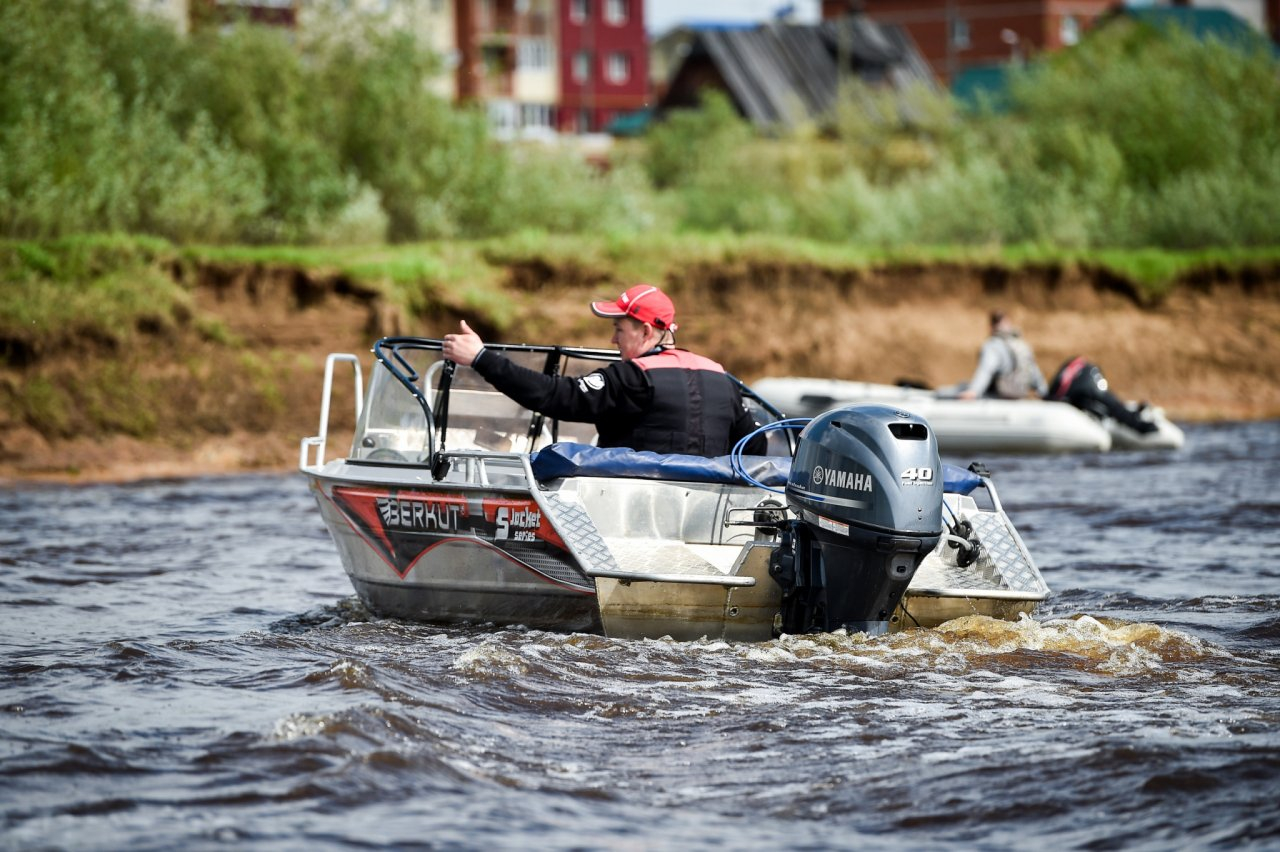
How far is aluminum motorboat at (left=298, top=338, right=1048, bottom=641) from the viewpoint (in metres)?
7.47

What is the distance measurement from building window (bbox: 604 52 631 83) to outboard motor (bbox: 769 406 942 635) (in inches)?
2401

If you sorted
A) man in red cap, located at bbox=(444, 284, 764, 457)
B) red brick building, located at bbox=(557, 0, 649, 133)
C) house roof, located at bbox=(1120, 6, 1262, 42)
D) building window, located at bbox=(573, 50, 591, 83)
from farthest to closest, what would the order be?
building window, located at bbox=(573, 50, 591, 83)
red brick building, located at bbox=(557, 0, 649, 133)
house roof, located at bbox=(1120, 6, 1262, 42)
man in red cap, located at bbox=(444, 284, 764, 457)

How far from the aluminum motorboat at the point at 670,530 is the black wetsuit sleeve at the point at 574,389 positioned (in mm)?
228

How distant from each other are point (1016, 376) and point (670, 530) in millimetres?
12567

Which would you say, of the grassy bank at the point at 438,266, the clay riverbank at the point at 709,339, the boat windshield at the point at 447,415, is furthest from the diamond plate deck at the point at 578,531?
the grassy bank at the point at 438,266

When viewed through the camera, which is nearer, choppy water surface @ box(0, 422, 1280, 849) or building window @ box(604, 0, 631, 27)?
choppy water surface @ box(0, 422, 1280, 849)

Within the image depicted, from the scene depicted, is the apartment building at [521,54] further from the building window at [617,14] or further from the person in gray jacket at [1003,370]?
the person in gray jacket at [1003,370]

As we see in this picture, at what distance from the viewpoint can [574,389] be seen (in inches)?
328

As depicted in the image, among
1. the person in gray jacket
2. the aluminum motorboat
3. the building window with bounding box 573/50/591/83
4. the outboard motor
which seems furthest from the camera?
the building window with bounding box 573/50/591/83

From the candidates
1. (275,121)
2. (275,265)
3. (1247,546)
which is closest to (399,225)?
(275,121)

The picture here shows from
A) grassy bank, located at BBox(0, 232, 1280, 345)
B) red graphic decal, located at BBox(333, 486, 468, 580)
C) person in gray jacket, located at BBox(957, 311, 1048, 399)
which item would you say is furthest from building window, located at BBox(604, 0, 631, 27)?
red graphic decal, located at BBox(333, 486, 468, 580)

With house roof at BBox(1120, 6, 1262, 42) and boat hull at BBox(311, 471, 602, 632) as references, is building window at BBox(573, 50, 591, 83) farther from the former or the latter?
boat hull at BBox(311, 471, 602, 632)

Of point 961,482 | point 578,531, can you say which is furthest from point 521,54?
point 578,531

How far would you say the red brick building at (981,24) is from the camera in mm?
69250
